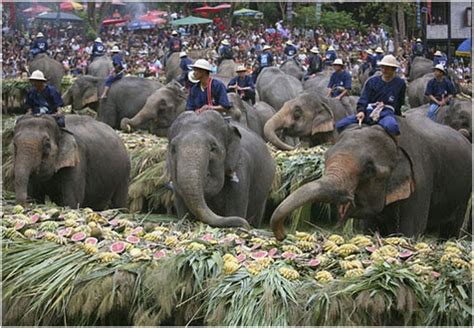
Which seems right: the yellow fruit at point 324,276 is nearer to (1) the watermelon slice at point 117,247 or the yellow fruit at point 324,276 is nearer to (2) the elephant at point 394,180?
(2) the elephant at point 394,180

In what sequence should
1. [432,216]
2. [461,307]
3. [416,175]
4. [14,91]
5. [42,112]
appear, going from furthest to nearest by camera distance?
[14,91]
[42,112]
[432,216]
[416,175]
[461,307]

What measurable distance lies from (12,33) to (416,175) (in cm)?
3154

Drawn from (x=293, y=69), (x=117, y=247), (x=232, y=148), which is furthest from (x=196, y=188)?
(x=293, y=69)

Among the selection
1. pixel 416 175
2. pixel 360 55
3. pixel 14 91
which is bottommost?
pixel 360 55

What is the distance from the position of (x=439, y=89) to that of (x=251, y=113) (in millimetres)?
3531

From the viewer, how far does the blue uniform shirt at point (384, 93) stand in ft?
32.6

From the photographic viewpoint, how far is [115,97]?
68.3ft

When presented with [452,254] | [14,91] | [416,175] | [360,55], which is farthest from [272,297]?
[360,55]

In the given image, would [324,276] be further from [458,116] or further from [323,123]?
[323,123]

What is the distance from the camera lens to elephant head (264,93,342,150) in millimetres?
17281

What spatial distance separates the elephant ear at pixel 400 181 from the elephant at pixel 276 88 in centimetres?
1295

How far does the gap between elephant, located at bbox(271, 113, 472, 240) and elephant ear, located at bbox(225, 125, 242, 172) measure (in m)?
1.32

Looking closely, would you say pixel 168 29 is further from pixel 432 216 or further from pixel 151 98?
pixel 432 216

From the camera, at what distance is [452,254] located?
6.78 m
